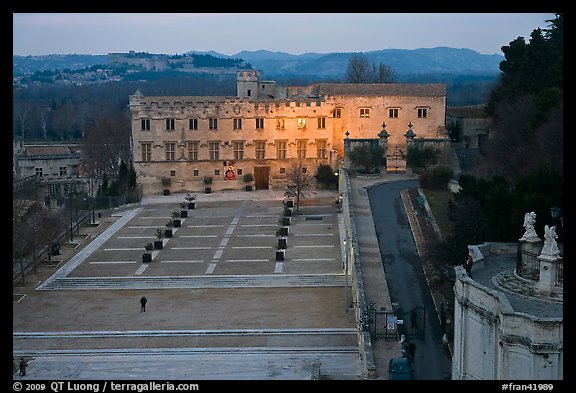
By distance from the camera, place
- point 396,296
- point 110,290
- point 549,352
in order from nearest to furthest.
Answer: point 549,352 < point 396,296 < point 110,290

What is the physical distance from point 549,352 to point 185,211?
30.5m

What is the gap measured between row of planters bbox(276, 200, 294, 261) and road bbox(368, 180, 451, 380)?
4.07m

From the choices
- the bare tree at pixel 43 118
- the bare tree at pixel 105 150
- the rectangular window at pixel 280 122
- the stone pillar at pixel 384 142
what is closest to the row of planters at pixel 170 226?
the rectangular window at pixel 280 122

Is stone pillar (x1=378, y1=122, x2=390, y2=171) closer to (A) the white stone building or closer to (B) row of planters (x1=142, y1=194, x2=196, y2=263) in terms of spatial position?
(B) row of planters (x1=142, y1=194, x2=196, y2=263)

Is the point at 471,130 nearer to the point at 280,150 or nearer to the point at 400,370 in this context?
the point at 280,150

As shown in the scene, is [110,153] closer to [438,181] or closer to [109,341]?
[438,181]

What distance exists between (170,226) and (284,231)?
19.8ft

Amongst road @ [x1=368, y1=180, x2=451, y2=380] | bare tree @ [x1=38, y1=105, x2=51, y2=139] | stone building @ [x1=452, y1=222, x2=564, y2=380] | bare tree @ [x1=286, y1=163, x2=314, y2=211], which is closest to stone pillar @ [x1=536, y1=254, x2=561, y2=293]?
stone building @ [x1=452, y1=222, x2=564, y2=380]

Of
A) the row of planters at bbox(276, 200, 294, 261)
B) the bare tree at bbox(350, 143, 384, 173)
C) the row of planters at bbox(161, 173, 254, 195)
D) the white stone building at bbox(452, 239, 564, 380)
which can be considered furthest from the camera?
the row of planters at bbox(161, 173, 254, 195)

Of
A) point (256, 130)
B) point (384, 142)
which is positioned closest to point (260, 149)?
point (256, 130)

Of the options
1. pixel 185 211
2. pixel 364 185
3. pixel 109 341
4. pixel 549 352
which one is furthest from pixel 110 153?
pixel 549 352

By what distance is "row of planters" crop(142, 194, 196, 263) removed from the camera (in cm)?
3609

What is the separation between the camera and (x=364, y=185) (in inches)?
1665

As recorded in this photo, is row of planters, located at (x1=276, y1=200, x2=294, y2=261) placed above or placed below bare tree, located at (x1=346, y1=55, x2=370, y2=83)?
below
